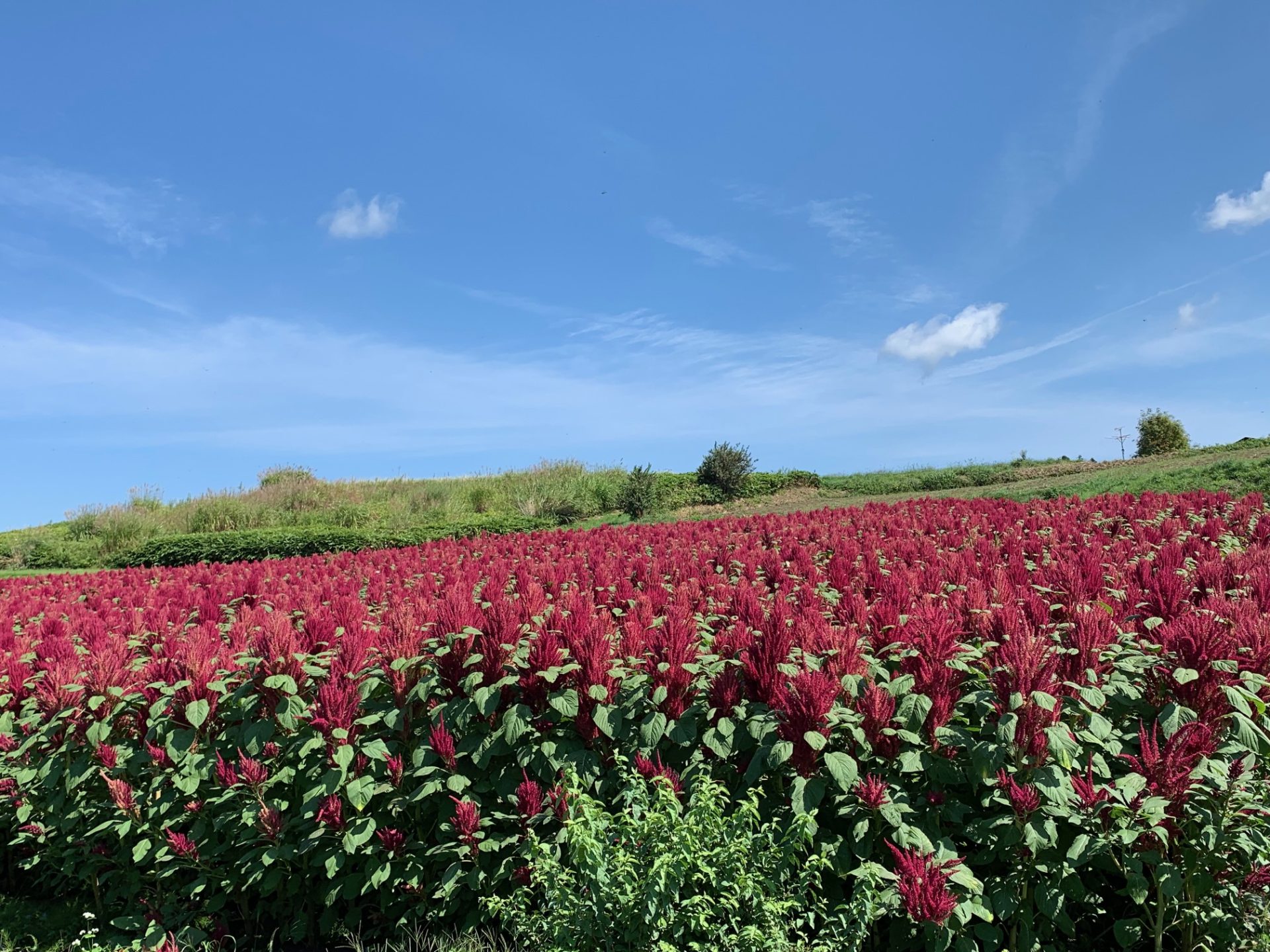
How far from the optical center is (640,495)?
24.1m

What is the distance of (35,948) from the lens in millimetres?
3777

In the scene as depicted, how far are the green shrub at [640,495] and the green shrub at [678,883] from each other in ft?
69.6

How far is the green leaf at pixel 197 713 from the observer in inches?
128

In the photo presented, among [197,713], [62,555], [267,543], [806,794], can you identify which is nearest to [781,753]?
[806,794]

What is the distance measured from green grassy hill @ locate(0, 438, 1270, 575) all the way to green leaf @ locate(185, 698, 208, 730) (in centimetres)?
1437

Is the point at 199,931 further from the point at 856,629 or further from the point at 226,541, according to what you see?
the point at 226,541

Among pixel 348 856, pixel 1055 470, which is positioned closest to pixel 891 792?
pixel 348 856

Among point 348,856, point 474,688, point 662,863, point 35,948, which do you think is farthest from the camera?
point 35,948

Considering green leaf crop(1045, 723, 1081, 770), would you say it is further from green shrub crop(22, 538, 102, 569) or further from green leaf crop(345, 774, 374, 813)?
green shrub crop(22, 538, 102, 569)

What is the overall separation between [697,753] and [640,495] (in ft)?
69.7

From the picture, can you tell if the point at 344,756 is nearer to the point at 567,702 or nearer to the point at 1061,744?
Answer: the point at 567,702

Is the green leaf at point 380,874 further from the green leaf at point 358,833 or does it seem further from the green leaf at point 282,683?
the green leaf at point 282,683

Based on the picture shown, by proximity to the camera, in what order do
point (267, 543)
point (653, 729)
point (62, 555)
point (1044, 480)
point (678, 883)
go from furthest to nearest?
point (1044, 480) → point (62, 555) → point (267, 543) → point (653, 729) → point (678, 883)

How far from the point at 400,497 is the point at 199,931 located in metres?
26.9
